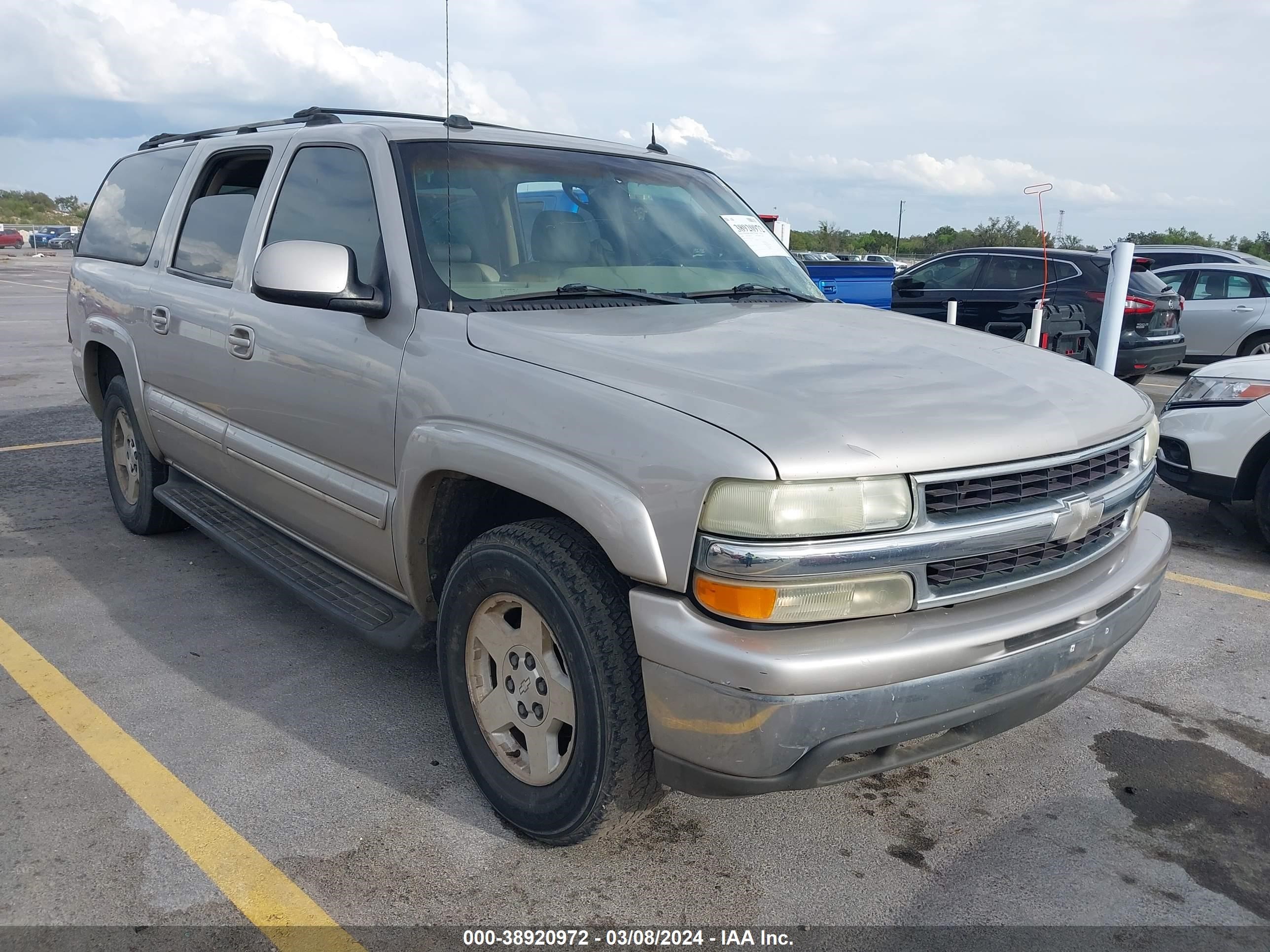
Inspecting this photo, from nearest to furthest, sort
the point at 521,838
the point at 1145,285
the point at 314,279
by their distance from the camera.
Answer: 1. the point at 521,838
2. the point at 314,279
3. the point at 1145,285

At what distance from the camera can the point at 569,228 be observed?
336cm

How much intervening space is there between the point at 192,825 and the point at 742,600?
1713 mm

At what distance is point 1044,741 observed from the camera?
3342 millimetres

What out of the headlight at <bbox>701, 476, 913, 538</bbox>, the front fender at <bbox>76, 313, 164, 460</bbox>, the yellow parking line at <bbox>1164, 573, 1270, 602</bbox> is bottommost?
Result: the yellow parking line at <bbox>1164, 573, 1270, 602</bbox>

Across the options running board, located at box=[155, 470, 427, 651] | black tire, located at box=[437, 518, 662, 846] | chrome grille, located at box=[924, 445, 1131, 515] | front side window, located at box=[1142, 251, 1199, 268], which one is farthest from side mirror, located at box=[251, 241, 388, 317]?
front side window, located at box=[1142, 251, 1199, 268]

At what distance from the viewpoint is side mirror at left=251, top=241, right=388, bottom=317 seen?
2895 mm

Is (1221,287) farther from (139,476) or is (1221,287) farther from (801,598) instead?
(801,598)

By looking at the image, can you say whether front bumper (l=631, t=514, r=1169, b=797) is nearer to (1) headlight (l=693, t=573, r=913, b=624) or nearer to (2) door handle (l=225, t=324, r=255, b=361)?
(1) headlight (l=693, t=573, r=913, b=624)

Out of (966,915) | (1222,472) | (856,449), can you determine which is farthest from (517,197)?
(1222,472)

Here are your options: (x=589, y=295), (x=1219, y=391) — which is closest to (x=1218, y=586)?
(x=1219, y=391)

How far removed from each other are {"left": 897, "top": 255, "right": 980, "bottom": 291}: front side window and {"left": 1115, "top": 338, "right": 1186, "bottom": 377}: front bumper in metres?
2.04

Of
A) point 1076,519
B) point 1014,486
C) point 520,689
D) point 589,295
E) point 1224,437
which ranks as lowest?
point 520,689

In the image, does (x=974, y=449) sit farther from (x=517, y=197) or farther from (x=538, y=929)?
(x=517, y=197)

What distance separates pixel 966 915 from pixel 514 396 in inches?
65.9
